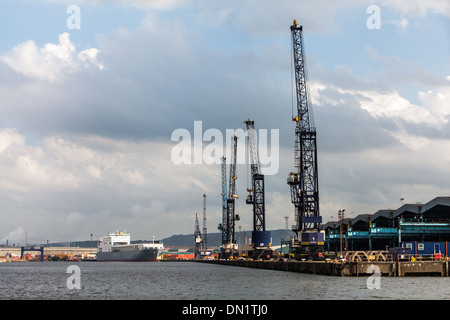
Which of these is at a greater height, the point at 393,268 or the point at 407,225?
the point at 407,225

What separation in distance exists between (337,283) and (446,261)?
26.9 meters

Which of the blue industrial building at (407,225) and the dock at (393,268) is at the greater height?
the blue industrial building at (407,225)

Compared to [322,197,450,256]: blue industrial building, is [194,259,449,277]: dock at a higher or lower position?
lower

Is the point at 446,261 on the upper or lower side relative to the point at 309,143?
lower

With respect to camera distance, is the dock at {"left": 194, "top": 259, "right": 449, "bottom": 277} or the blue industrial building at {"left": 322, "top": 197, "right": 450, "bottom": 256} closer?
the dock at {"left": 194, "top": 259, "right": 449, "bottom": 277}

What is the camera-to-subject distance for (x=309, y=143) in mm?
139000

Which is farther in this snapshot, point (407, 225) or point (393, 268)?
point (407, 225)

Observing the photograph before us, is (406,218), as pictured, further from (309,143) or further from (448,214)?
(309,143)

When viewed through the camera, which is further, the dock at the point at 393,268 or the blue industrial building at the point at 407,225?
the blue industrial building at the point at 407,225
